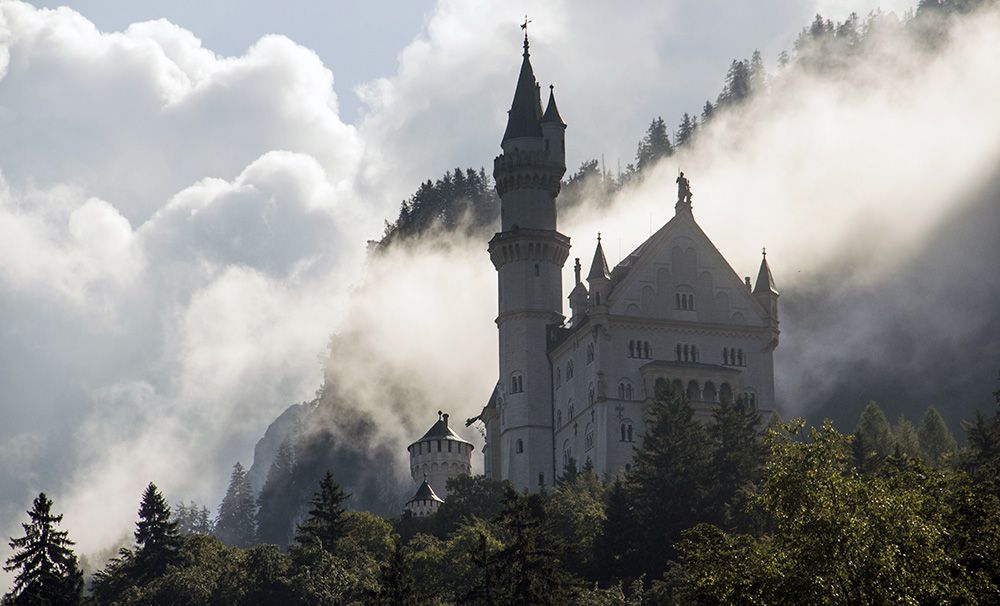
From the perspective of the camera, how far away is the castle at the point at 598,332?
119 meters

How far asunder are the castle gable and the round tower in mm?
21926

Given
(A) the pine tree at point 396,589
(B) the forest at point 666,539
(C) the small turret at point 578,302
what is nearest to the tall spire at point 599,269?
(C) the small turret at point 578,302

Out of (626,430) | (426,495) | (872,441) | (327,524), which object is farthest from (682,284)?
(327,524)

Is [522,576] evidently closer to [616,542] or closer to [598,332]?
[616,542]

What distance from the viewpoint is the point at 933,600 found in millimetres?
44969

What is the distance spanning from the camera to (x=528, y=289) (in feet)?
425

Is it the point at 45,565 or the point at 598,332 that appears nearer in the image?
the point at 45,565

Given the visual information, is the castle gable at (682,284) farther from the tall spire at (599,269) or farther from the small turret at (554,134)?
the small turret at (554,134)

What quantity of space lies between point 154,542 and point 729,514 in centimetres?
2925

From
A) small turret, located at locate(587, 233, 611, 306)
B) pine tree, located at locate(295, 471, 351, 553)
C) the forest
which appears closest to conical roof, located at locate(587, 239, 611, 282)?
small turret, located at locate(587, 233, 611, 306)

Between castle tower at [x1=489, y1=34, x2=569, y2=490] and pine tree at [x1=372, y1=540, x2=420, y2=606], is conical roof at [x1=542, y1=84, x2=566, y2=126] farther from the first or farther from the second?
pine tree at [x1=372, y1=540, x2=420, y2=606]

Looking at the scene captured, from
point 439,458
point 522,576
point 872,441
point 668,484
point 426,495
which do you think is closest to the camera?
point 522,576

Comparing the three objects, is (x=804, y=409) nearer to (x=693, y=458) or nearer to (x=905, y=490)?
(x=693, y=458)

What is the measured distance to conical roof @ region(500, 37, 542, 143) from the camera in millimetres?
133875
